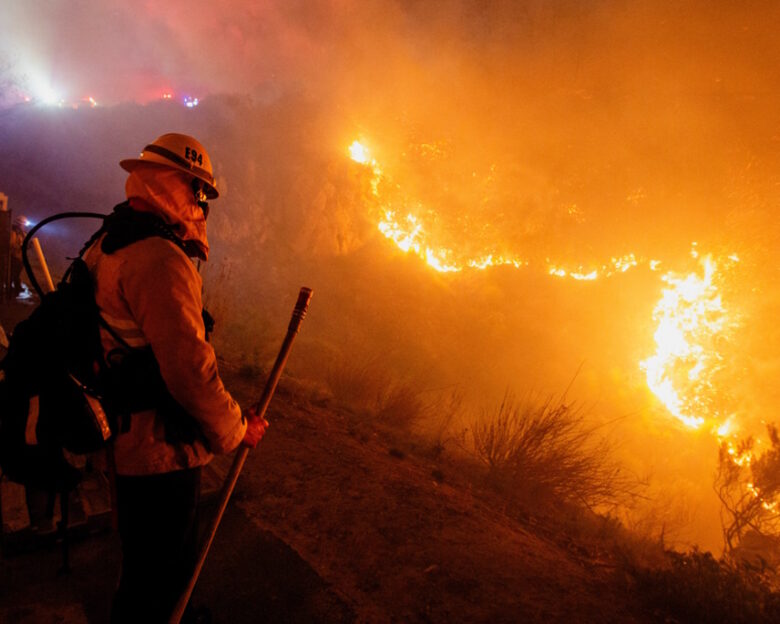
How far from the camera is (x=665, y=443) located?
1334 centimetres

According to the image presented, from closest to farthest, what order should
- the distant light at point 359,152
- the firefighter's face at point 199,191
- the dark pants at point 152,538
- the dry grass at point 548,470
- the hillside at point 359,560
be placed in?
the dark pants at point 152,538, the firefighter's face at point 199,191, the hillside at point 359,560, the dry grass at point 548,470, the distant light at point 359,152

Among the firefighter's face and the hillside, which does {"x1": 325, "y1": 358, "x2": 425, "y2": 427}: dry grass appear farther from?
the firefighter's face

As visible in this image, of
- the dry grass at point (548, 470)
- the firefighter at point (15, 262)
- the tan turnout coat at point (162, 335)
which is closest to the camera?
the tan turnout coat at point (162, 335)

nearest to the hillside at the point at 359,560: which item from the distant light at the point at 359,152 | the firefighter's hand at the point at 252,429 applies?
the firefighter's hand at the point at 252,429

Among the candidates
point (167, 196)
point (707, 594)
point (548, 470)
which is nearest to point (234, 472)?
point (167, 196)

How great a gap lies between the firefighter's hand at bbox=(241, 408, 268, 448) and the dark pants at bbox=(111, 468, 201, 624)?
0.79 ft

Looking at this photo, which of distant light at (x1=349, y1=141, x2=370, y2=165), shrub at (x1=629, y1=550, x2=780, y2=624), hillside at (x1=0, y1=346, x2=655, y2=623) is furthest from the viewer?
distant light at (x1=349, y1=141, x2=370, y2=165)

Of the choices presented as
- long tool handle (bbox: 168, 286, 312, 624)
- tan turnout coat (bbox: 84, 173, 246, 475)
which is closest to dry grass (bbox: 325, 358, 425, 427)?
long tool handle (bbox: 168, 286, 312, 624)

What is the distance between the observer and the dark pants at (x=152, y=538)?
1642 mm

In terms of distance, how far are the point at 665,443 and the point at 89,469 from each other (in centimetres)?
1572

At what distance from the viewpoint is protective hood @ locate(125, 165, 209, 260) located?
1662mm

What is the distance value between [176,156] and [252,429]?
1.24 meters

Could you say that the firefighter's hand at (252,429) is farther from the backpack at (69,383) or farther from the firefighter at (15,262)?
the firefighter at (15,262)

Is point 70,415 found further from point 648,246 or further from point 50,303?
point 648,246
